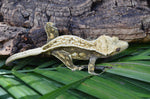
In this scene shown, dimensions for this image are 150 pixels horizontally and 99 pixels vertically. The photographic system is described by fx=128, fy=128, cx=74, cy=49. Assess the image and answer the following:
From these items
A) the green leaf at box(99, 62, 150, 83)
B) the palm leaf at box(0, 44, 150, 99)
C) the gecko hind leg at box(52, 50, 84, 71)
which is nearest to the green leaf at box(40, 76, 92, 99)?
the palm leaf at box(0, 44, 150, 99)

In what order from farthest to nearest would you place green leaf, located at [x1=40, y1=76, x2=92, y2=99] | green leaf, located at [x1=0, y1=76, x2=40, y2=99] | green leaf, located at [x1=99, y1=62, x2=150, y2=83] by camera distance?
green leaf, located at [x1=99, y1=62, x2=150, y2=83] < green leaf, located at [x1=0, y1=76, x2=40, y2=99] < green leaf, located at [x1=40, y1=76, x2=92, y2=99]

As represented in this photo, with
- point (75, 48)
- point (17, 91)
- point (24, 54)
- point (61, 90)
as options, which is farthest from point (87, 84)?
point (24, 54)

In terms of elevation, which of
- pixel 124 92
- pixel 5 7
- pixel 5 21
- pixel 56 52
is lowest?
pixel 124 92

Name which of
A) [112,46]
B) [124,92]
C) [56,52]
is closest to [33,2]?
[56,52]

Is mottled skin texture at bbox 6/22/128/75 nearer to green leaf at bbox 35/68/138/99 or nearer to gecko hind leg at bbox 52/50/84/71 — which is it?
gecko hind leg at bbox 52/50/84/71

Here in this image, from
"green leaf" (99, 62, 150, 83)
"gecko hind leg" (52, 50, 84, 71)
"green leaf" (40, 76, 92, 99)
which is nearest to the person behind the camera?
"green leaf" (40, 76, 92, 99)

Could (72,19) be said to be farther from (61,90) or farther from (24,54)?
(61,90)

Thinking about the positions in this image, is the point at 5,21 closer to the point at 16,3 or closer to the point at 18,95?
the point at 16,3
